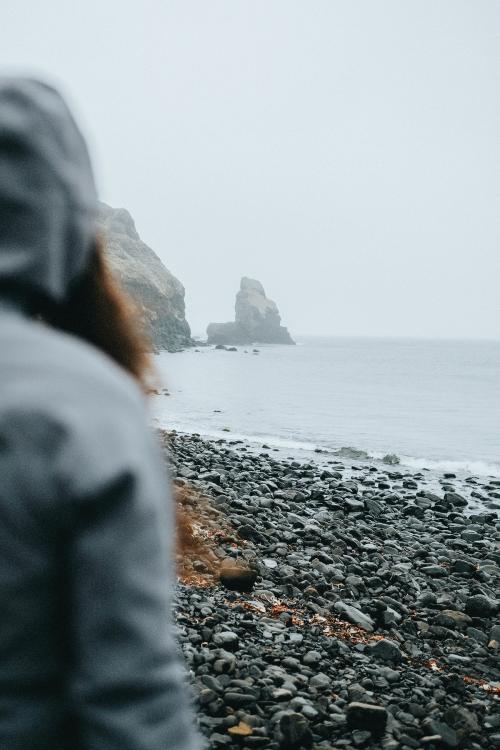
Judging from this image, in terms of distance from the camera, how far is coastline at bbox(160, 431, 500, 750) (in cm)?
475

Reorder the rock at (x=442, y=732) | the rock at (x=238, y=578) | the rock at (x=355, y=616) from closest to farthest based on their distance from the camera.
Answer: the rock at (x=442, y=732)
the rock at (x=355, y=616)
the rock at (x=238, y=578)

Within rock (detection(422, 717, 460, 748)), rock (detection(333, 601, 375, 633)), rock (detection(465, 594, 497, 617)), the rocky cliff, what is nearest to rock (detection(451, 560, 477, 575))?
rock (detection(465, 594, 497, 617))

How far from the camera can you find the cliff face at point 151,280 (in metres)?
110

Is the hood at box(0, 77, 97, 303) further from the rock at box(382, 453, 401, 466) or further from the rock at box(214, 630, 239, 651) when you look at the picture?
→ the rock at box(382, 453, 401, 466)

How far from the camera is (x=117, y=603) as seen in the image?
1.04 meters

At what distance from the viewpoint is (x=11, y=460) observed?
1001mm

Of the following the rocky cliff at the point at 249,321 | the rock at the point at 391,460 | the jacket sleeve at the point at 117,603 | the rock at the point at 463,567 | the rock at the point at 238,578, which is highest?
the rocky cliff at the point at 249,321

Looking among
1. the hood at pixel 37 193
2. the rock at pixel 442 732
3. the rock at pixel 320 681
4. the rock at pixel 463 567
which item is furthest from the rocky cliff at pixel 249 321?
the hood at pixel 37 193

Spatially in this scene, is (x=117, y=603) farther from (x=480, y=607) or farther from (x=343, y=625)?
(x=480, y=607)

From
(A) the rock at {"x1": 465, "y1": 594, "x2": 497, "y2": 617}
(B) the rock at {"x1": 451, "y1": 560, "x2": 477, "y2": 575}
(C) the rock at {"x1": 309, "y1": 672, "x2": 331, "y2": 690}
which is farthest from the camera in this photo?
(B) the rock at {"x1": 451, "y1": 560, "x2": 477, "y2": 575}

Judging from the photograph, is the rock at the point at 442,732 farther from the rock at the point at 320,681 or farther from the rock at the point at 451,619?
the rock at the point at 451,619

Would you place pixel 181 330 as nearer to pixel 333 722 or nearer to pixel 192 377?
pixel 192 377

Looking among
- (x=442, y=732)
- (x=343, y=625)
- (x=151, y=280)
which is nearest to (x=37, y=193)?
(x=442, y=732)

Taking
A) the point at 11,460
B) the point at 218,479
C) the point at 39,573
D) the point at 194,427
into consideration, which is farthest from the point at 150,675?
the point at 194,427
